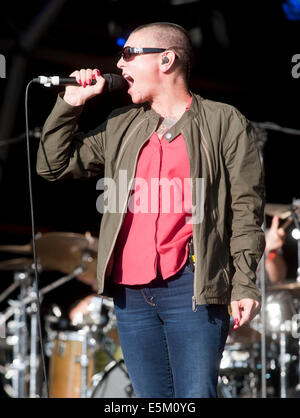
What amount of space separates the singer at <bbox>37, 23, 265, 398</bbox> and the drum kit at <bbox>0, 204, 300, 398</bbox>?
1.91 metres

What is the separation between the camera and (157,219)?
7.39ft

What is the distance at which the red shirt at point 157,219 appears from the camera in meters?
2.22

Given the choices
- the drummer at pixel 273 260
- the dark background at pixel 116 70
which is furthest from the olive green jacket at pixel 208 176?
the dark background at pixel 116 70

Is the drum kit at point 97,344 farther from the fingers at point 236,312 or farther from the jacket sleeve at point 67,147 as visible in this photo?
the fingers at point 236,312

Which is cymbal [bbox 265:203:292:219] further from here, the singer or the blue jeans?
the blue jeans

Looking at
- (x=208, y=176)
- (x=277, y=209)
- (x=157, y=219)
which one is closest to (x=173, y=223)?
(x=157, y=219)

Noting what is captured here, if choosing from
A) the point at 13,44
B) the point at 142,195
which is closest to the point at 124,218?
the point at 142,195

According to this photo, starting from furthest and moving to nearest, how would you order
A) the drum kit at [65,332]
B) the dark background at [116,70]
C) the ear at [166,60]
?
the dark background at [116,70] < the drum kit at [65,332] < the ear at [166,60]

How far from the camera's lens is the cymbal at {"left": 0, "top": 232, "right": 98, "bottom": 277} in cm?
525

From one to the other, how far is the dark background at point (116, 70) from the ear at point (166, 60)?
3686 millimetres

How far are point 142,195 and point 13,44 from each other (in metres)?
4.20

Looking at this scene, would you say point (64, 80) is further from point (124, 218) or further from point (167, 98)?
point (124, 218)

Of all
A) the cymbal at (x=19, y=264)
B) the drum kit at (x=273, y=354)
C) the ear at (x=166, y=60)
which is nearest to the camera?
the ear at (x=166, y=60)

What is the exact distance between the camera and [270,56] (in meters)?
6.58
